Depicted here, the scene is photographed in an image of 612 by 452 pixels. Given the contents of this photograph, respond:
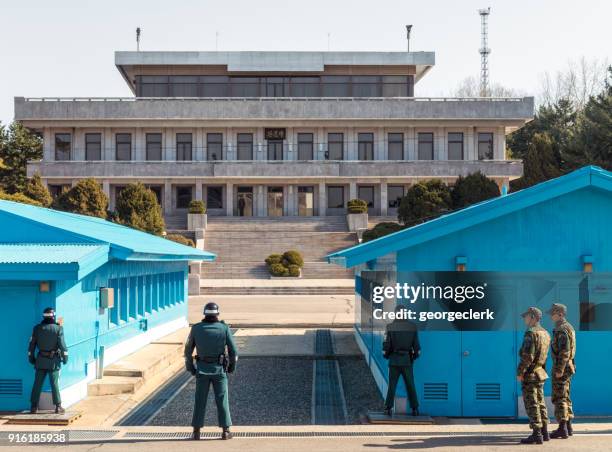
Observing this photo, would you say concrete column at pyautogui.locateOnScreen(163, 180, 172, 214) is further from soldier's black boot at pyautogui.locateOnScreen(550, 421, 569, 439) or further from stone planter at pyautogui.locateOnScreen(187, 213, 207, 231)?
soldier's black boot at pyautogui.locateOnScreen(550, 421, 569, 439)

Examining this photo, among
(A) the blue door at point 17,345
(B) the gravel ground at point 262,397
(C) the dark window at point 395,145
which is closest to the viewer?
(A) the blue door at point 17,345

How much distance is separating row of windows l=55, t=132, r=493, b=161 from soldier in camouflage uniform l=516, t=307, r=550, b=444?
171 ft

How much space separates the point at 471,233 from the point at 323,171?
156ft

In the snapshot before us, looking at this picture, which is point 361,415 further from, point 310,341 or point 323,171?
point 323,171

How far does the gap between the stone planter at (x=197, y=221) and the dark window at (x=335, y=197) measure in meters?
11.6

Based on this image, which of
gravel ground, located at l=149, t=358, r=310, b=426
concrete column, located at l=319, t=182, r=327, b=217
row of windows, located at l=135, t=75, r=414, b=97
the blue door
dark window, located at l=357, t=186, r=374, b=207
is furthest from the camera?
row of windows, located at l=135, t=75, r=414, b=97

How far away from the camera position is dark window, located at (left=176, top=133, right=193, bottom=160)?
62.2m

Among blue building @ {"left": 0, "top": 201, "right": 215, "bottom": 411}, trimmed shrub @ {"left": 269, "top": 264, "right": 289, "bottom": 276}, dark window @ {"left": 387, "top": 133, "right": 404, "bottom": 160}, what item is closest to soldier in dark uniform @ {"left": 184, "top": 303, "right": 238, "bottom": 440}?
blue building @ {"left": 0, "top": 201, "right": 215, "bottom": 411}

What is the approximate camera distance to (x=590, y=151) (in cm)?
4975

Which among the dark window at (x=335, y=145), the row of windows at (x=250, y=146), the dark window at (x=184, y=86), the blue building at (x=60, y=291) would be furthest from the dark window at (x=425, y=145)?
the blue building at (x=60, y=291)

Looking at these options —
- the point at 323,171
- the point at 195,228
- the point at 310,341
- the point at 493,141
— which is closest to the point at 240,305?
the point at 310,341

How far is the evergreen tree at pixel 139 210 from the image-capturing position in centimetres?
4650

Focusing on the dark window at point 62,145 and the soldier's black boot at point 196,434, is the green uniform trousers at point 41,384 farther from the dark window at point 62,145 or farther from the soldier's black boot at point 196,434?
the dark window at point 62,145

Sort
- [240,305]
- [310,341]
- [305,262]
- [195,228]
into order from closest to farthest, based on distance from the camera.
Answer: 1. [310,341]
2. [240,305]
3. [305,262]
4. [195,228]
